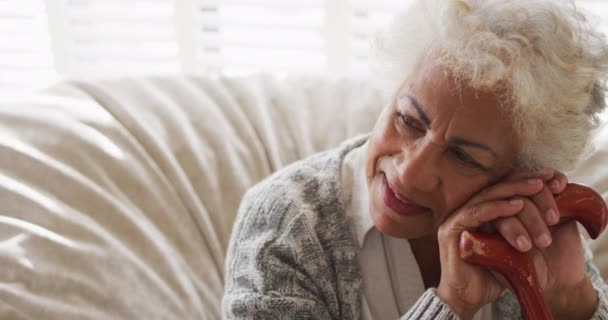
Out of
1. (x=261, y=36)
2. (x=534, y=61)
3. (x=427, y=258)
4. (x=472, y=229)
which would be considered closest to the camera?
(x=534, y=61)

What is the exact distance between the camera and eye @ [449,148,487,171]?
103 cm

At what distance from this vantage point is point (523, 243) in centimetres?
102

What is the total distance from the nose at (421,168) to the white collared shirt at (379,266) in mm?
188

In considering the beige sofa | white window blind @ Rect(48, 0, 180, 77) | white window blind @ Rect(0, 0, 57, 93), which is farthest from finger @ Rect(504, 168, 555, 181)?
white window blind @ Rect(0, 0, 57, 93)

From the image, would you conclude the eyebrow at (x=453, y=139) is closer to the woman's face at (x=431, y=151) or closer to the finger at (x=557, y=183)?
the woman's face at (x=431, y=151)

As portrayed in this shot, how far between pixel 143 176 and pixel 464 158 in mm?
707

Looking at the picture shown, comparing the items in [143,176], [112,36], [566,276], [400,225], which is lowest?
[566,276]

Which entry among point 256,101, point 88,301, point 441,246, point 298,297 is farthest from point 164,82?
point 441,246

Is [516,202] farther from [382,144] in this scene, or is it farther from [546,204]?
[382,144]

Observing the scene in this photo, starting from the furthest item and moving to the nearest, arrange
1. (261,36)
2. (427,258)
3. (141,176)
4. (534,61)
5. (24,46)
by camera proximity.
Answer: (261,36), (24,46), (141,176), (427,258), (534,61)

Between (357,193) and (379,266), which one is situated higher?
(357,193)

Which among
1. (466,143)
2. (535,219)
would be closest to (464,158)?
(466,143)

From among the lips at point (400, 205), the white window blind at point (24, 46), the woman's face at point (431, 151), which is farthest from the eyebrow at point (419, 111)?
the white window blind at point (24, 46)

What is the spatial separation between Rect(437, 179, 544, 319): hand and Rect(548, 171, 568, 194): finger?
4 centimetres
